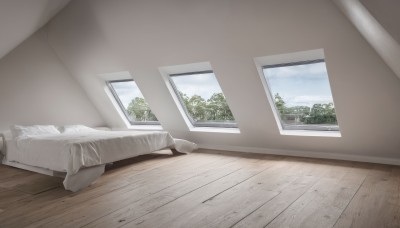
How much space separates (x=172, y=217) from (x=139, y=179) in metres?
1.28

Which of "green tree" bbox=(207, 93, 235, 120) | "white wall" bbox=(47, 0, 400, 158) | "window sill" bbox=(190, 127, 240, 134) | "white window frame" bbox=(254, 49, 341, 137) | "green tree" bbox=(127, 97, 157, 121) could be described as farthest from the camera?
"green tree" bbox=(127, 97, 157, 121)

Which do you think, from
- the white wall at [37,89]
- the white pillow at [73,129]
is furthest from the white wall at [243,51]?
the white pillow at [73,129]

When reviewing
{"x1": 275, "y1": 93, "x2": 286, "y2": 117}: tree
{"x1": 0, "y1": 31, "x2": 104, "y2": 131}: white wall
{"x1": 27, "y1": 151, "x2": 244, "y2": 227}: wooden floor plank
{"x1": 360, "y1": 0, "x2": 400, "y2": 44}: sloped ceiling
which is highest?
{"x1": 0, "y1": 31, "x2": 104, "y2": 131}: white wall

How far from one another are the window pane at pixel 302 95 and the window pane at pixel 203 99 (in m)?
0.92

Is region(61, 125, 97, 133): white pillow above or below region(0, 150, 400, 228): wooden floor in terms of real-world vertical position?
above

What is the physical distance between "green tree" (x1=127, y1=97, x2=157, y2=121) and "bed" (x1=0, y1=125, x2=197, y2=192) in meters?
1.40

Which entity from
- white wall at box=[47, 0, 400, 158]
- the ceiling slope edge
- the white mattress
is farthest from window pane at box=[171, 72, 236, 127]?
the ceiling slope edge

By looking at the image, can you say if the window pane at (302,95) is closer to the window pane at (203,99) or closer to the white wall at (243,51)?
the white wall at (243,51)

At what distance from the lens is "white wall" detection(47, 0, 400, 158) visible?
3.01 metres

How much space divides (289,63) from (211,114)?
5.59 ft

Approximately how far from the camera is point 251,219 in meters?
2.22

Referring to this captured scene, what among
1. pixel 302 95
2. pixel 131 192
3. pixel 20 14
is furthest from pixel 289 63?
pixel 20 14

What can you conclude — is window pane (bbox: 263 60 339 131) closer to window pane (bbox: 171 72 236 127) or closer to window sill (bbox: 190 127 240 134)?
window sill (bbox: 190 127 240 134)

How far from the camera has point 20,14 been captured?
3357 millimetres
